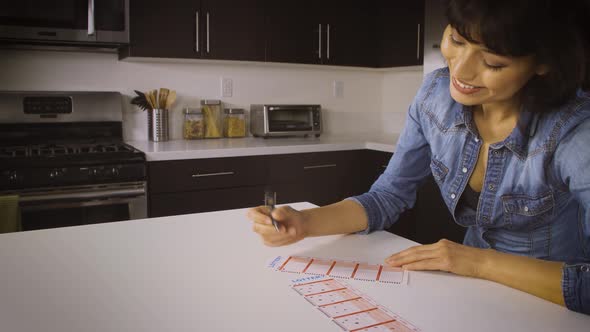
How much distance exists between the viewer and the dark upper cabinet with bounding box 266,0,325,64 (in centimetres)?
315

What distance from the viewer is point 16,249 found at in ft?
3.69

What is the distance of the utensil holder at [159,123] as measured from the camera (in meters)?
3.02

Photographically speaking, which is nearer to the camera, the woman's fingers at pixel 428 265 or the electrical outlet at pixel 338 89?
the woman's fingers at pixel 428 265

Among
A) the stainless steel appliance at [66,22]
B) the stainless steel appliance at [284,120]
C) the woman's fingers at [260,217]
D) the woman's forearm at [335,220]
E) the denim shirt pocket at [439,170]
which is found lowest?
the woman's forearm at [335,220]

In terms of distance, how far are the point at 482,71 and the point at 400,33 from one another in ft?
8.02

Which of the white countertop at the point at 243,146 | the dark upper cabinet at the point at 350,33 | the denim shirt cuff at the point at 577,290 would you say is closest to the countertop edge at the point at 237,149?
the white countertop at the point at 243,146

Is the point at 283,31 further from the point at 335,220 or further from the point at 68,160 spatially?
the point at 335,220

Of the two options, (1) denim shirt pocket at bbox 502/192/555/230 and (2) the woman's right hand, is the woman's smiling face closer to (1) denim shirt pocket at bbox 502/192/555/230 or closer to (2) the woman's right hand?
(1) denim shirt pocket at bbox 502/192/555/230

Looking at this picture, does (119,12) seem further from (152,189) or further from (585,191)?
(585,191)

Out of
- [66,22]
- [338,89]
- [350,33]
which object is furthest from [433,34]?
[66,22]

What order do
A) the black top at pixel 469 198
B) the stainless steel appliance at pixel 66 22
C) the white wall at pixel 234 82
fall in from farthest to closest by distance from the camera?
the white wall at pixel 234 82 < the stainless steel appliance at pixel 66 22 < the black top at pixel 469 198

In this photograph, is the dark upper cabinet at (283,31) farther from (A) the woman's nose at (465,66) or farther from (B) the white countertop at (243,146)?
(A) the woman's nose at (465,66)

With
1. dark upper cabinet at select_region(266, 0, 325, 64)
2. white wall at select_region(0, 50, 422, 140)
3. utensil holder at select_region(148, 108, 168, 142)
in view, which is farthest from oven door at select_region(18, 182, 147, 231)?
dark upper cabinet at select_region(266, 0, 325, 64)

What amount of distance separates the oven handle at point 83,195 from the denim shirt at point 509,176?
4.92 ft
